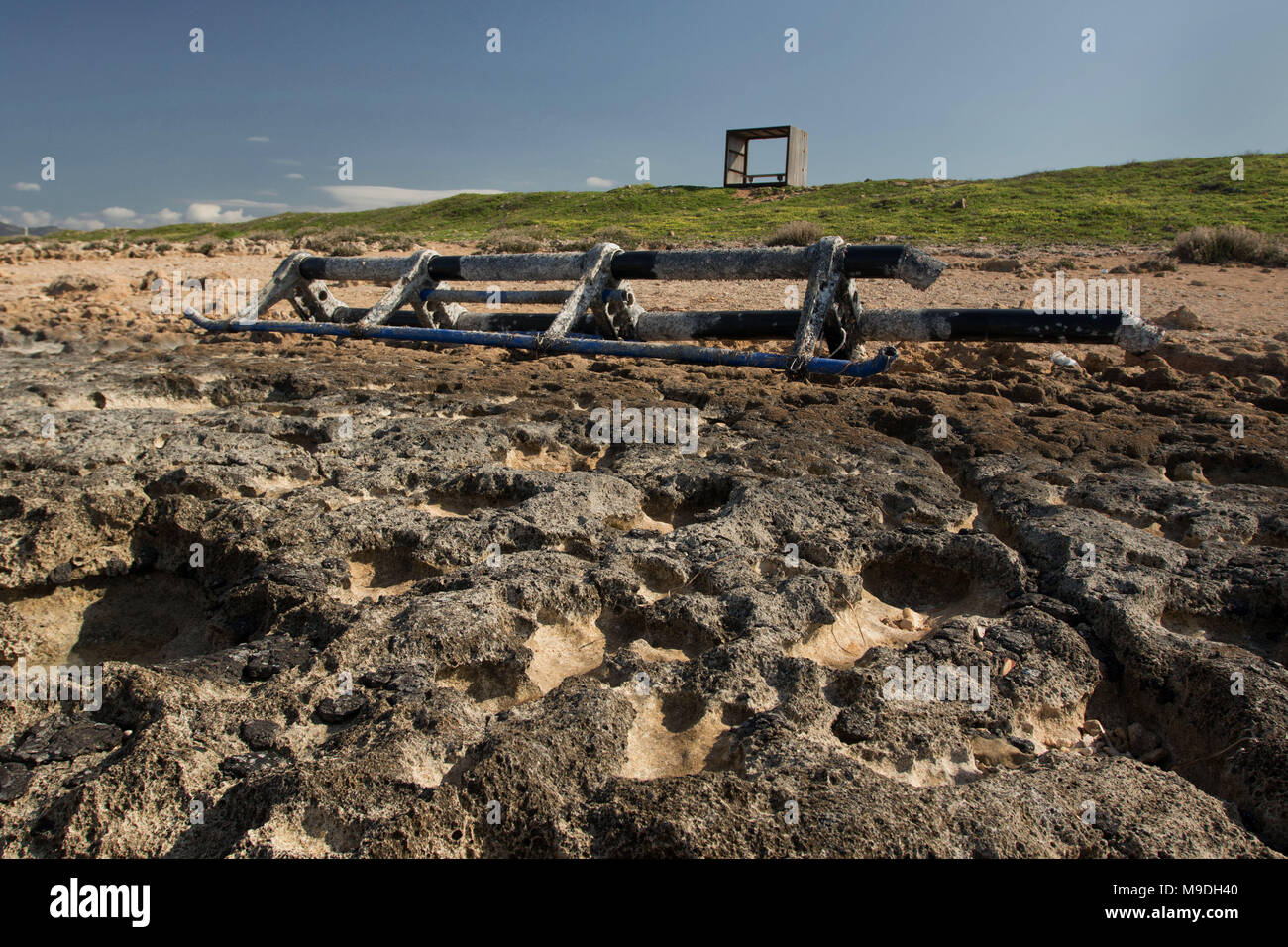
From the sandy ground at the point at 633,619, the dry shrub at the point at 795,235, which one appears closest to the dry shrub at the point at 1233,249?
the dry shrub at the point at 795,235

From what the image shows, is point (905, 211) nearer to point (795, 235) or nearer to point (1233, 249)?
point (795, 235)

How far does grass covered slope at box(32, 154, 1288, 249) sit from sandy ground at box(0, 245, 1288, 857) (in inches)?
610

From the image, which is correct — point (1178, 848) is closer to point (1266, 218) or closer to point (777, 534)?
point (777, 534)

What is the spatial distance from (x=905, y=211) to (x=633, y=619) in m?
24.0

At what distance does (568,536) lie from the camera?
112 inches

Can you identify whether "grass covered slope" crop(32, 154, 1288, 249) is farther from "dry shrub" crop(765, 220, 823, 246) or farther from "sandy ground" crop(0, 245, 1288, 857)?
"sandy ground" crop(0, 245, 1288, 857)

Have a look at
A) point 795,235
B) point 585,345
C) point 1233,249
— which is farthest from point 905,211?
point 585,345

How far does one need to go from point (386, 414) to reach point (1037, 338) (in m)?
3.73

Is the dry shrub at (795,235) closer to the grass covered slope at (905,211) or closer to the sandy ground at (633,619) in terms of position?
the grass covered slope at (905,211)

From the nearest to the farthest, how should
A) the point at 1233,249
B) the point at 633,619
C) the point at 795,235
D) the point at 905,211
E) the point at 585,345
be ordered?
the point at 633,619 < the point at 585,345 < the point at 1233,249 < the point at 795,235 < the point at 905,211

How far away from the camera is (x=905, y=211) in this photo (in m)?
23.8

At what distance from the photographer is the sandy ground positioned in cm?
165

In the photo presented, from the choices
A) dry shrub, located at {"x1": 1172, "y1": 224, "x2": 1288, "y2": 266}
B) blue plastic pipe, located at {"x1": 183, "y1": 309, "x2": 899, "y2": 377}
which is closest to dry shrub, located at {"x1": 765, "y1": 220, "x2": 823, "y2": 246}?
dry shrub, located at {"x1": 1172, "y1": 224, "x2": 1288, "y2": 266}

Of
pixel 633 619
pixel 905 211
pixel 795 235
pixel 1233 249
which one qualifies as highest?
pixel 905 211
